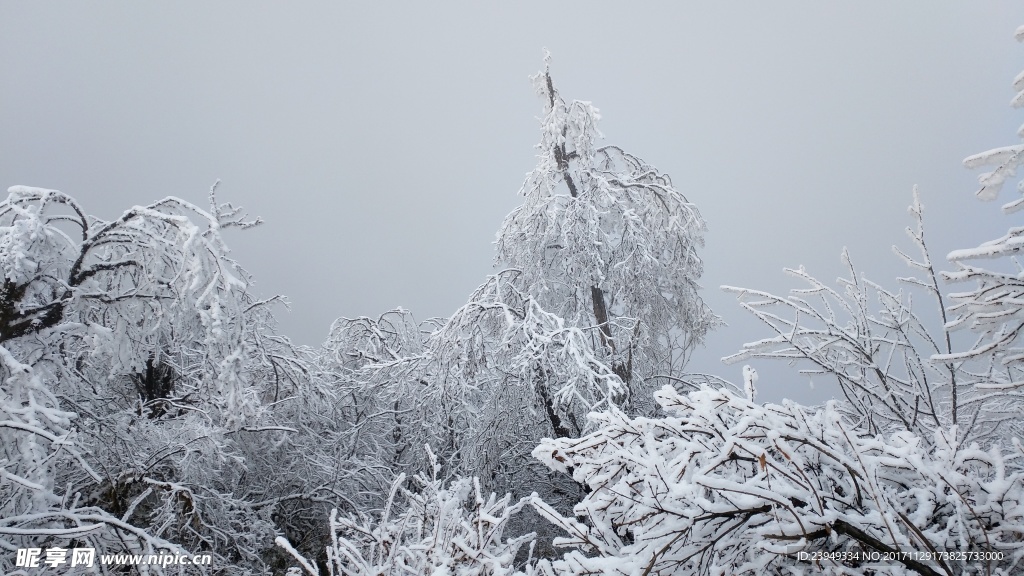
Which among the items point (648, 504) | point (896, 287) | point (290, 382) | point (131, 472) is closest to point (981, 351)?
point (648, 504)

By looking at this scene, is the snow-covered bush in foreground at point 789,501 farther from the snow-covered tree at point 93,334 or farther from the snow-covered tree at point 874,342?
the snow-covered tree at point 93,334

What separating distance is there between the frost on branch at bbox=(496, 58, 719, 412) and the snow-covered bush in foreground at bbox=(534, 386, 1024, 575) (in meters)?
4.92

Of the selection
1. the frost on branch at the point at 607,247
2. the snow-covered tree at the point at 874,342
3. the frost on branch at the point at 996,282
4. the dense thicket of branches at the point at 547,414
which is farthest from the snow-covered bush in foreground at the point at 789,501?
the frost on branch at the point at 607,247

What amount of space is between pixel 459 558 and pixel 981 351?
7.20 ft

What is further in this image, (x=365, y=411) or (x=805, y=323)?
(x=365, y=411)

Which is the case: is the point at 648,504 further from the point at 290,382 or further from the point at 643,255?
the point at 290,382

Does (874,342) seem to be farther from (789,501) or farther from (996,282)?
(789,501)

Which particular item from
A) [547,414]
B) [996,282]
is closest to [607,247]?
[547,414]

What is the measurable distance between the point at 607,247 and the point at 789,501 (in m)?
5.68

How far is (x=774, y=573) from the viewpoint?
1530 millimetres

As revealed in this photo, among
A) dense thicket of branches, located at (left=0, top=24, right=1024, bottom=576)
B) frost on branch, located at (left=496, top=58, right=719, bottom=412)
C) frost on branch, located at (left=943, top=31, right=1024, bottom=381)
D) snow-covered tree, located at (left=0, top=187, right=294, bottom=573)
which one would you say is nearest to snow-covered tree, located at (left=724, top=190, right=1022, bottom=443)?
dense thicket of branches, located at (left=0, top=24, right=1024, bottom=576)

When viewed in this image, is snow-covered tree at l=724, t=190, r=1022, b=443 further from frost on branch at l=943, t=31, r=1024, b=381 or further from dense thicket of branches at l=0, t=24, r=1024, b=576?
frost on branch at l=943, t=31, r=1024, b=381

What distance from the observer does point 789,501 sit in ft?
4.58

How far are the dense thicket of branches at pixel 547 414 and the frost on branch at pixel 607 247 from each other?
44 millimetres
